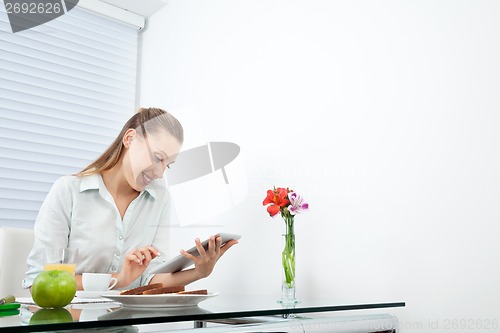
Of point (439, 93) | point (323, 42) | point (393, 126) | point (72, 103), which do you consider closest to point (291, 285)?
point (393, 126)

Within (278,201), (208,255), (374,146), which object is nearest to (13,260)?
(208,255)

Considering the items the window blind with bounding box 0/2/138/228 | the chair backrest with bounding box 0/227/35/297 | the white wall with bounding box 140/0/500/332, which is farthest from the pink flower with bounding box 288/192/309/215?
the window blind with bounding box 0/2/138/228

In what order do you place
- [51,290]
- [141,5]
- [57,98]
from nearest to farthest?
[51,290] < [57,98] < [141,5]

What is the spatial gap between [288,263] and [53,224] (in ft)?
2.59

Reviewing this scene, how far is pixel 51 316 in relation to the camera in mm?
818

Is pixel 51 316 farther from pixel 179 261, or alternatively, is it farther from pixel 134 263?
pixel 134 263

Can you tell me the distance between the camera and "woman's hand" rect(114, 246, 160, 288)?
1477 millimetres

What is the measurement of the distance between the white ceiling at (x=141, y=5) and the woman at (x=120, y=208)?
1.20 metres

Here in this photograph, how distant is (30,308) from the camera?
38.5 inches

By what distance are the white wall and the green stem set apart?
153 mm

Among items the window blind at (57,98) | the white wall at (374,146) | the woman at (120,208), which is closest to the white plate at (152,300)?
the woman at (120,208)

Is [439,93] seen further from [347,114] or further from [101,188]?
[101,188]

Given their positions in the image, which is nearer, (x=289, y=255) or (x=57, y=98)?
(x=289, y=255)

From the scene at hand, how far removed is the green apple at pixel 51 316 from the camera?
0.74m
